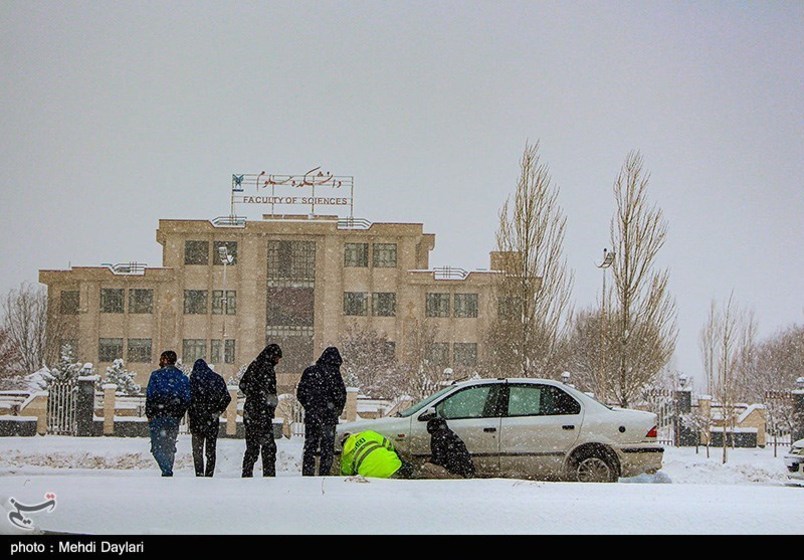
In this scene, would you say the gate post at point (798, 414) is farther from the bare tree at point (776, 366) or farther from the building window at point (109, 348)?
the building window at point (109, 348)

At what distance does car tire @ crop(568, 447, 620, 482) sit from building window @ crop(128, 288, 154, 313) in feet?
168

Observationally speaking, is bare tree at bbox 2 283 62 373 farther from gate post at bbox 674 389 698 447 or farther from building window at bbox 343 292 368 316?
gate post at bbox 674 389 698 447

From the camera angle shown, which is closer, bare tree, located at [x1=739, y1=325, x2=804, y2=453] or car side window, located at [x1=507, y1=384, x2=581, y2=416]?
car side window, located at [x1=507, y1=384, x2=581, y2=416]

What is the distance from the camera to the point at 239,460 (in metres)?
15.9

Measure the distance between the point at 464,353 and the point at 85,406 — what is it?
37.1 m

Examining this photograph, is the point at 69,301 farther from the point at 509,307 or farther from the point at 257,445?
the point at 257,445

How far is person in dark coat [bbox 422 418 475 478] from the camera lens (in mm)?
10016

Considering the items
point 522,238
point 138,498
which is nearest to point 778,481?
point 522,238

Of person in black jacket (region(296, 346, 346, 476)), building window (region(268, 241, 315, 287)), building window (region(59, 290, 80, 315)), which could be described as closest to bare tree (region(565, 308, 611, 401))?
person in black jacket (region(296, 346, 346, 476))

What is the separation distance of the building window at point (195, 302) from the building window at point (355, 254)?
32.1 ft

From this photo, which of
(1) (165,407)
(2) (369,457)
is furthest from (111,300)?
(2) (369,457)

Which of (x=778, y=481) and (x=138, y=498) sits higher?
(x=138, y=498)
